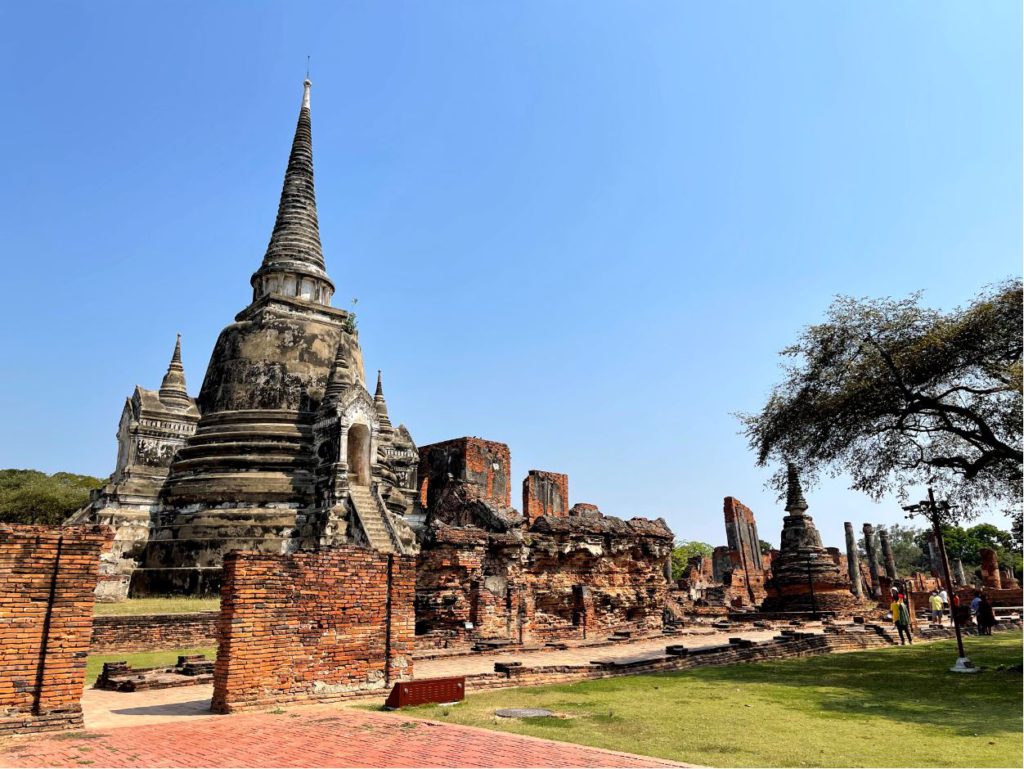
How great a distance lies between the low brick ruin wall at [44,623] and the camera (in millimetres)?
7039

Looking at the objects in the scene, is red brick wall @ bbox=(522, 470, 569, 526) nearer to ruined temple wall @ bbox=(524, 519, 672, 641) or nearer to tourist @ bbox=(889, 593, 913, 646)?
ruined temple wall @ bbox=(524, 519, 672, 641)

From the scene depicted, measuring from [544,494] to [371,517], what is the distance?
13.1m

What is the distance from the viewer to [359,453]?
22359 millimetres

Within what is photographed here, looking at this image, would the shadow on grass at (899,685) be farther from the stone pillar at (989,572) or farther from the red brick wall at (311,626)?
the stone pillar at (989,572)

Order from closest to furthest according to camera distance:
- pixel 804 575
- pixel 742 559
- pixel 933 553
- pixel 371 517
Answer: pixel 371 517 → pixel 804 575 → pixel 742 559 → pixel 933 553

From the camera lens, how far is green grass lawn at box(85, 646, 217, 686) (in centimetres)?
1217

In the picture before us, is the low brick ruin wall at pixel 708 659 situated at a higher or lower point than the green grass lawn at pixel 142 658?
lower

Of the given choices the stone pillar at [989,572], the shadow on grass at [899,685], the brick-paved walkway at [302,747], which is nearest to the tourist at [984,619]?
the shadow on grass at [899,685]

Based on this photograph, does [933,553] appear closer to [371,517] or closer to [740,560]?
[740,560]

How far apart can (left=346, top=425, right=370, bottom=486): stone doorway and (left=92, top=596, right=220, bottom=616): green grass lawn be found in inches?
215

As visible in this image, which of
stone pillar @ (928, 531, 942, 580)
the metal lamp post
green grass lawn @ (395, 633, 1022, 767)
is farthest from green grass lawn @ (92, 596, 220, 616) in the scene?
stone pillar @ (928, 531, 942, 580)

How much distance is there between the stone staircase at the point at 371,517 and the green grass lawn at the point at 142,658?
5.32m

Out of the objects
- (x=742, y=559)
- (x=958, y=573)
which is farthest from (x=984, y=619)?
(x=958, y=573)

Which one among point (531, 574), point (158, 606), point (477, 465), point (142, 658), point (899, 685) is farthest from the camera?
point (477, 465)
